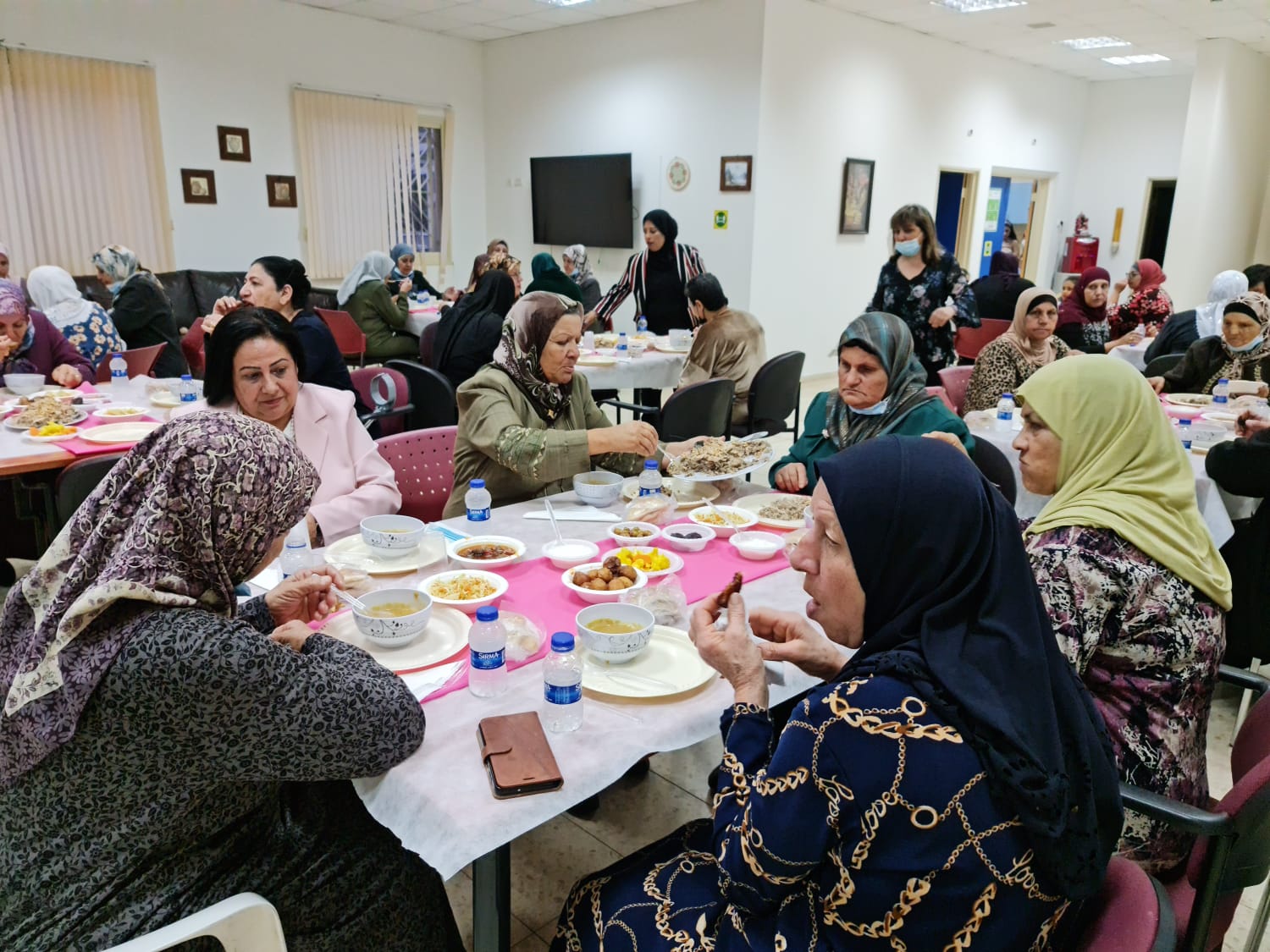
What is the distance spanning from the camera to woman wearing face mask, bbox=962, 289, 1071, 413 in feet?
13.8

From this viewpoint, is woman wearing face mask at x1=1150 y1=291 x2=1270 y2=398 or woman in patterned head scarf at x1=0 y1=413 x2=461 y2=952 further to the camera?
woman wearing face mask at x1=1150 y1=291 x2=1270 y2=398

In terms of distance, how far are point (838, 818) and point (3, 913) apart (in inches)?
46.1

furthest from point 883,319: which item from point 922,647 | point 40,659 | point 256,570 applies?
point 40,659

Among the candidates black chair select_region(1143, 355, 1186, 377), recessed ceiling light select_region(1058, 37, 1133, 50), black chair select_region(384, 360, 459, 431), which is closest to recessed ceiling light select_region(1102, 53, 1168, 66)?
recessed ceiling light select_region(1058, 37, 1133, 50)

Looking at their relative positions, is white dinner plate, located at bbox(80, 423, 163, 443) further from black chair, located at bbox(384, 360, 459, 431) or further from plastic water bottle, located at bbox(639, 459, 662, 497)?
plastic water bottle, located at bbox(639, 459, 662, 497)

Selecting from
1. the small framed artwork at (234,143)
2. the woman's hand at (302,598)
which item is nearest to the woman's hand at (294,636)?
the woman's hand at (302,598)

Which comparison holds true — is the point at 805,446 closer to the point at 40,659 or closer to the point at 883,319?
the point at 883,319

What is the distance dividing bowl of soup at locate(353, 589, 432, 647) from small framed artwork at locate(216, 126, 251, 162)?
7.88m

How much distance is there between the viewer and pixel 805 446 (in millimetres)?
3027

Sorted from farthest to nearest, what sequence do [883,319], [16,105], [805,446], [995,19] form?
[995,19] < [16,105] < [805,446] < [883,319]

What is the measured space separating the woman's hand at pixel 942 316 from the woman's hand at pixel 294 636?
187 inches

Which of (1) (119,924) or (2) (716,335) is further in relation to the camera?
(2) (716,335)

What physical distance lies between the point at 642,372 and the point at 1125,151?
9682mm

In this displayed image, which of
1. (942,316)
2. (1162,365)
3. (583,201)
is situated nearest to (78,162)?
(583,201)
